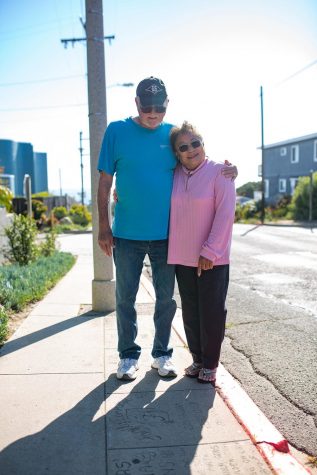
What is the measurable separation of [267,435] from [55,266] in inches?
246

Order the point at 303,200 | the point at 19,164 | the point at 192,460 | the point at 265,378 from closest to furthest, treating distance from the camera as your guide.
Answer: the point at 192,460 < the point at 265,378 < the point at 303,200 < the point at 19,164

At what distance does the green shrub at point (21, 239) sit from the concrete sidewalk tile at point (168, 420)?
19.8 ft

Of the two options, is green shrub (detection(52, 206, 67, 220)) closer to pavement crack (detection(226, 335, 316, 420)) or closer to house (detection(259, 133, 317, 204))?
house (detection(259, 133, 317, 204))

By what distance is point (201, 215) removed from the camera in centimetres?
332

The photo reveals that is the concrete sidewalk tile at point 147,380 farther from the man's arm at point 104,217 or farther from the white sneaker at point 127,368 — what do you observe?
the man's arm at point 104,217

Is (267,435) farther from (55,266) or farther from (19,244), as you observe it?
(19,244)

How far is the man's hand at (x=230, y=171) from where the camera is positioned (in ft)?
10.6

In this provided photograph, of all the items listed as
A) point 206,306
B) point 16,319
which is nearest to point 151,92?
point 206,306

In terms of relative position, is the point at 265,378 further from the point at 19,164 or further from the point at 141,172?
the point at 19,164

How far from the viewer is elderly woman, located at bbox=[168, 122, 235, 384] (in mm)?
3234

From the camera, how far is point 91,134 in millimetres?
5520

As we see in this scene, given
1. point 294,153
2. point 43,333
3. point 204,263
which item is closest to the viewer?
point 204,263

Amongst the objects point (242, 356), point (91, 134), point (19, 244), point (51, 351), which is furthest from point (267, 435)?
point (19, 244)

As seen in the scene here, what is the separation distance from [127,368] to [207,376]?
580 mm
